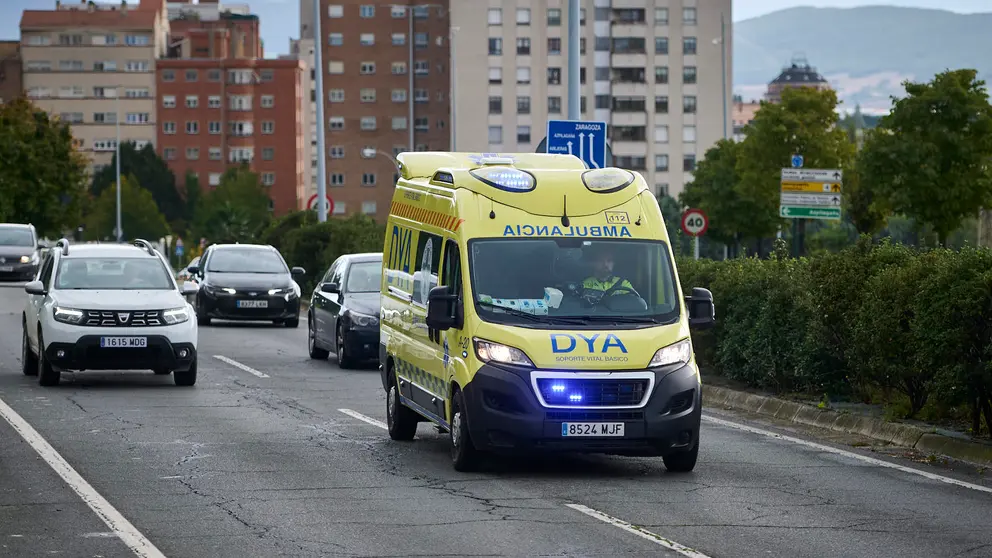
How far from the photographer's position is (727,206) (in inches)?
2699

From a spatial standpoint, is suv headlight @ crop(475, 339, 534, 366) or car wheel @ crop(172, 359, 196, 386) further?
car wheel @ crop(172, 359, 196, 386)

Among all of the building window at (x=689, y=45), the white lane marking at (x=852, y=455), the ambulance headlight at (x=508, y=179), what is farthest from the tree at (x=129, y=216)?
the ambulance headlight at (x=508, y=179)

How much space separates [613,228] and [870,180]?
29.0m

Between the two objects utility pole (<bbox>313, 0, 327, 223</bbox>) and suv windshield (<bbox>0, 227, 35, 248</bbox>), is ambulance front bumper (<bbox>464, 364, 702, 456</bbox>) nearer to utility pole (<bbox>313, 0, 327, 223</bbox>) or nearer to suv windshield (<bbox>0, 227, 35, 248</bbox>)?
utility pole (<bbox>313, 0, 327, 223</bbox>)

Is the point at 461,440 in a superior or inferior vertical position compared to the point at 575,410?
inferior

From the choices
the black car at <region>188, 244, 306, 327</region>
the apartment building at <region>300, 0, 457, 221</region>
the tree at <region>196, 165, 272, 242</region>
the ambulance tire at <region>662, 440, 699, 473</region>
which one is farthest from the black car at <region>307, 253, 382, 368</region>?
the apartment building at <region>300, 0, 457, 221</region>

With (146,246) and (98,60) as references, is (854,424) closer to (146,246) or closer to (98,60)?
(146,246)

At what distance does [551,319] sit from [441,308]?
0.78 meters

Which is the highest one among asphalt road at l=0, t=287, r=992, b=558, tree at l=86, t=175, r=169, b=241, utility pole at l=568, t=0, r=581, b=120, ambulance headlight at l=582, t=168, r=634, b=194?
utility pole at l=568, t=0, r=581, b=120

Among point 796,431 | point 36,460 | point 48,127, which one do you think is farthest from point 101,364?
point 48,127

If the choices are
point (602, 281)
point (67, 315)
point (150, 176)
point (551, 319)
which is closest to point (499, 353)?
point (551, 319)

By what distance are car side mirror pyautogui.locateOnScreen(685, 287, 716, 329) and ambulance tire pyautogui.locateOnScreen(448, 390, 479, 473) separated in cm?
180

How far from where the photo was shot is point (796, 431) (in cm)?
1558

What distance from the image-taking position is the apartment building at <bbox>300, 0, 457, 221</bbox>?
166 meters
